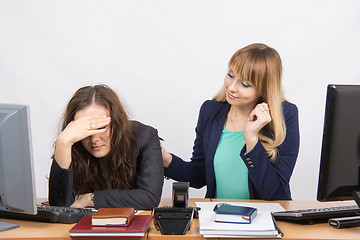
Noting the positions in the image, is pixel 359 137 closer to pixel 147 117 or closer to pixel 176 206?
pixel 176 206

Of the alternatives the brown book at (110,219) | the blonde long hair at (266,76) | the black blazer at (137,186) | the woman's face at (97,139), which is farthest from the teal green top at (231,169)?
the brown book at (110,219)

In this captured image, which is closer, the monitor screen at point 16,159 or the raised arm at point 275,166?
the monitor screen at point 16,159

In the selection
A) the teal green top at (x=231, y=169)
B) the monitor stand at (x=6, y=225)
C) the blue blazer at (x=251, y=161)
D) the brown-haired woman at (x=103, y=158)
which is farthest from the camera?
the teal green top at (x=231, y=169)

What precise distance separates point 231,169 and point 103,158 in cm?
71

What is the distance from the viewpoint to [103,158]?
7.50ft

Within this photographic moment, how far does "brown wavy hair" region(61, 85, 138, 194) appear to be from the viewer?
2.19 meters

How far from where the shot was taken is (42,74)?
3646 millimetres

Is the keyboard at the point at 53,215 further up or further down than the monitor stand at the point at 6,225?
further up

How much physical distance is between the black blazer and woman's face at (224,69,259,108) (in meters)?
0.47

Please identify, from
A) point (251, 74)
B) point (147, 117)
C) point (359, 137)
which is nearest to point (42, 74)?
point (147, 117)

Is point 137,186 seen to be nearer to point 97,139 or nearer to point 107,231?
point 97,139

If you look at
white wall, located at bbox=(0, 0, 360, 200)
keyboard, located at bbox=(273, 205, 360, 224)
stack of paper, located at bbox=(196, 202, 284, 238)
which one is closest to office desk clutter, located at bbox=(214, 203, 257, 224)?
stack of paper, located at bbox=(196, 202, 284, 238)

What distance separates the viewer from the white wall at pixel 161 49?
143 inches

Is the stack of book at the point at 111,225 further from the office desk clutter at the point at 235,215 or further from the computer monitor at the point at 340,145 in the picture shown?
the computer monitor at the point at 340,145
